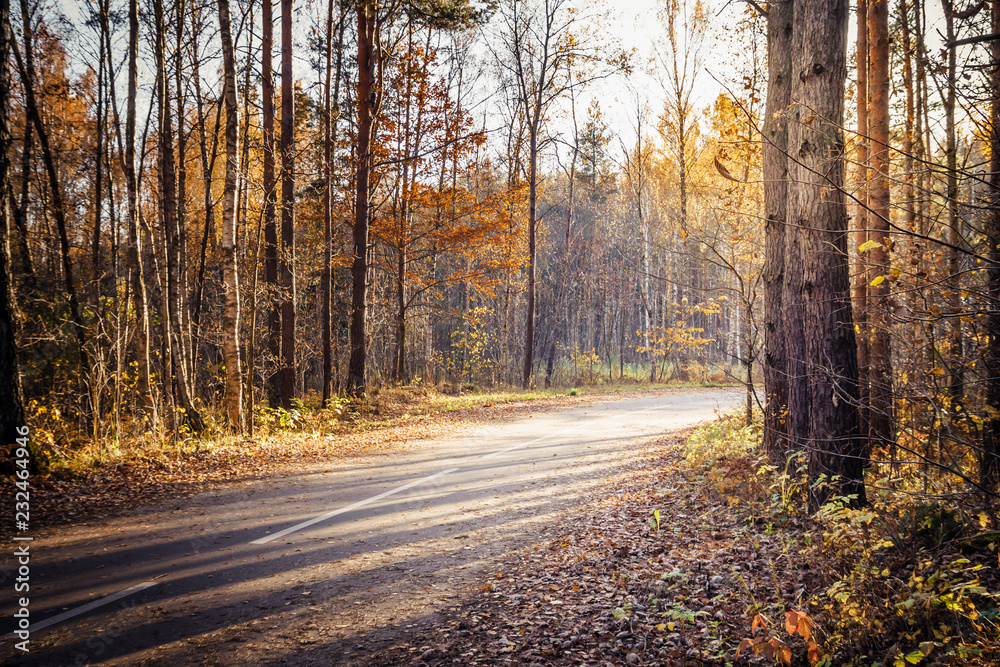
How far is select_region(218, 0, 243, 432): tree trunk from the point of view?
10.9 m

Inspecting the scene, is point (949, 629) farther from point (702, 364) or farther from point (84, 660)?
point (702, 364)

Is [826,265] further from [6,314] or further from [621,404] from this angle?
[621,404]

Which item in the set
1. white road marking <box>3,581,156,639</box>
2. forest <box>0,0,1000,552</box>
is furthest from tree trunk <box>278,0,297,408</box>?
white road marking <box>3,581,156,639</box>

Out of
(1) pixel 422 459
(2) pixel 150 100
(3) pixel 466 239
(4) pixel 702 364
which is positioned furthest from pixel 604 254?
(1) pixel 422 459

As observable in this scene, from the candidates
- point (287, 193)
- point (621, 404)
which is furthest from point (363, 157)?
point (621, 404)

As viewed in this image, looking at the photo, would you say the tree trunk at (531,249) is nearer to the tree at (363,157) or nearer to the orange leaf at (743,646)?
the tree at (363,157)

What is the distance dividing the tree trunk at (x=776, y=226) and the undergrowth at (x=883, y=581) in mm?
1378

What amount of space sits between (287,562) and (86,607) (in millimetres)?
1542

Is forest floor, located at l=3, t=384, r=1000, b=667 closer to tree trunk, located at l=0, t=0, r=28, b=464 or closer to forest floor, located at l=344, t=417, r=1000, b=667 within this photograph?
forest floor, located at l=344, t=417, r=1000, b=667

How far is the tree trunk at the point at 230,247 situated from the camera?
10938 millimetres

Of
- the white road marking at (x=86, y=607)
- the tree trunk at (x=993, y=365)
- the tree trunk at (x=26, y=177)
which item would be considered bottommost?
the white road marking at (x=86, y=607)

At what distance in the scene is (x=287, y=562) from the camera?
5.21 metres

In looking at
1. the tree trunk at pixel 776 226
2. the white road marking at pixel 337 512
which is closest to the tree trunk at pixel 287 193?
the white road marking at pixel 337 512

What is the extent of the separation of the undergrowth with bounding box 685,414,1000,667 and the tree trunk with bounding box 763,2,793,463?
1.38 metres
